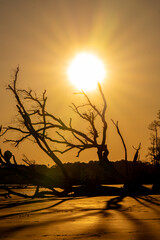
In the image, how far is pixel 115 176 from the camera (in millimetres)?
18781

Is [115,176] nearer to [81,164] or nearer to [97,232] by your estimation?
[97,232]

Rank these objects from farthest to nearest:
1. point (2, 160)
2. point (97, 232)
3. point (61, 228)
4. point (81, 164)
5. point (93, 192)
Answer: point (81, 164)
point (93, 192)
point (2, 160)
point (61, 228)
point (97, 232)

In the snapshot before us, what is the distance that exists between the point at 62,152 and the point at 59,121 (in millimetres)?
1693

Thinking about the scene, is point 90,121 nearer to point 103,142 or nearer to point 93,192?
point 103,142

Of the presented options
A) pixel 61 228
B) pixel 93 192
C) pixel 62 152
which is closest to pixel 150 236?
pixel 61 228

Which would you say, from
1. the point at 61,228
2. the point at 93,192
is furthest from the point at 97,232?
the point at 93,192

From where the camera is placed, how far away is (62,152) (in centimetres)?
1961

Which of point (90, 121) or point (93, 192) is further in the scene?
point (90, 121)

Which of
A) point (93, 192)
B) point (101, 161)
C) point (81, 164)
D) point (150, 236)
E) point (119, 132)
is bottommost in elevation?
point (150, 236)

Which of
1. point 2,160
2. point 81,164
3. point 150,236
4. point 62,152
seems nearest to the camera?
point 150,236

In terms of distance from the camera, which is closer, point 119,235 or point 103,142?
point 119,235

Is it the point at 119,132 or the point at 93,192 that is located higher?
the point at 119,132

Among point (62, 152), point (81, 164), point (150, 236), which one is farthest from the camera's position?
point (81, 164)

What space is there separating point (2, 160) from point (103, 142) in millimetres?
5193
